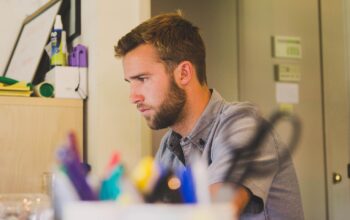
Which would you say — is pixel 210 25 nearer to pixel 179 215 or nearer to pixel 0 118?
pixel 0 118

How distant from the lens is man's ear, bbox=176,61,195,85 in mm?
1365

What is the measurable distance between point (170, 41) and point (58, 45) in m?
0.72

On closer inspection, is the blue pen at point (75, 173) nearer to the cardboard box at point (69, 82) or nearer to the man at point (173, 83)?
the man at point (173, 83)

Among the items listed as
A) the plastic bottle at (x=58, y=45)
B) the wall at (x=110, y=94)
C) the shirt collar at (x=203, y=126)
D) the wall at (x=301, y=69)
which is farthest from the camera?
the wall at (x=301, y=69)

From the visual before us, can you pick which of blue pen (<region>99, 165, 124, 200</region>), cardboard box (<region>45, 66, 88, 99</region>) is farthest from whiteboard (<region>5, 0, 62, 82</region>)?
blue pen (<region>99, 165, 124, 200</region>)

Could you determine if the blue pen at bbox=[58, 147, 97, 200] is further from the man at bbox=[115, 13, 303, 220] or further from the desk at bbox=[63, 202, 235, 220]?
the man at bbox=[115, 13, 303, 220]

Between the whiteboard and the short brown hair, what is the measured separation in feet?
2.35

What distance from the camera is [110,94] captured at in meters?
1.78

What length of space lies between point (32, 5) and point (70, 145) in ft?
6.83

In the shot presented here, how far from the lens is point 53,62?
73.8 inches

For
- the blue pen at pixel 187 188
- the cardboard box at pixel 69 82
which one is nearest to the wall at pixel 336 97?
the cardboard box at pixel 69 82

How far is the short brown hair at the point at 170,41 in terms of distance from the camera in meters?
1.36

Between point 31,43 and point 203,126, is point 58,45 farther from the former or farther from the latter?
point 203,126

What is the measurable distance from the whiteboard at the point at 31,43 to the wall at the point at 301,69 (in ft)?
3.01
